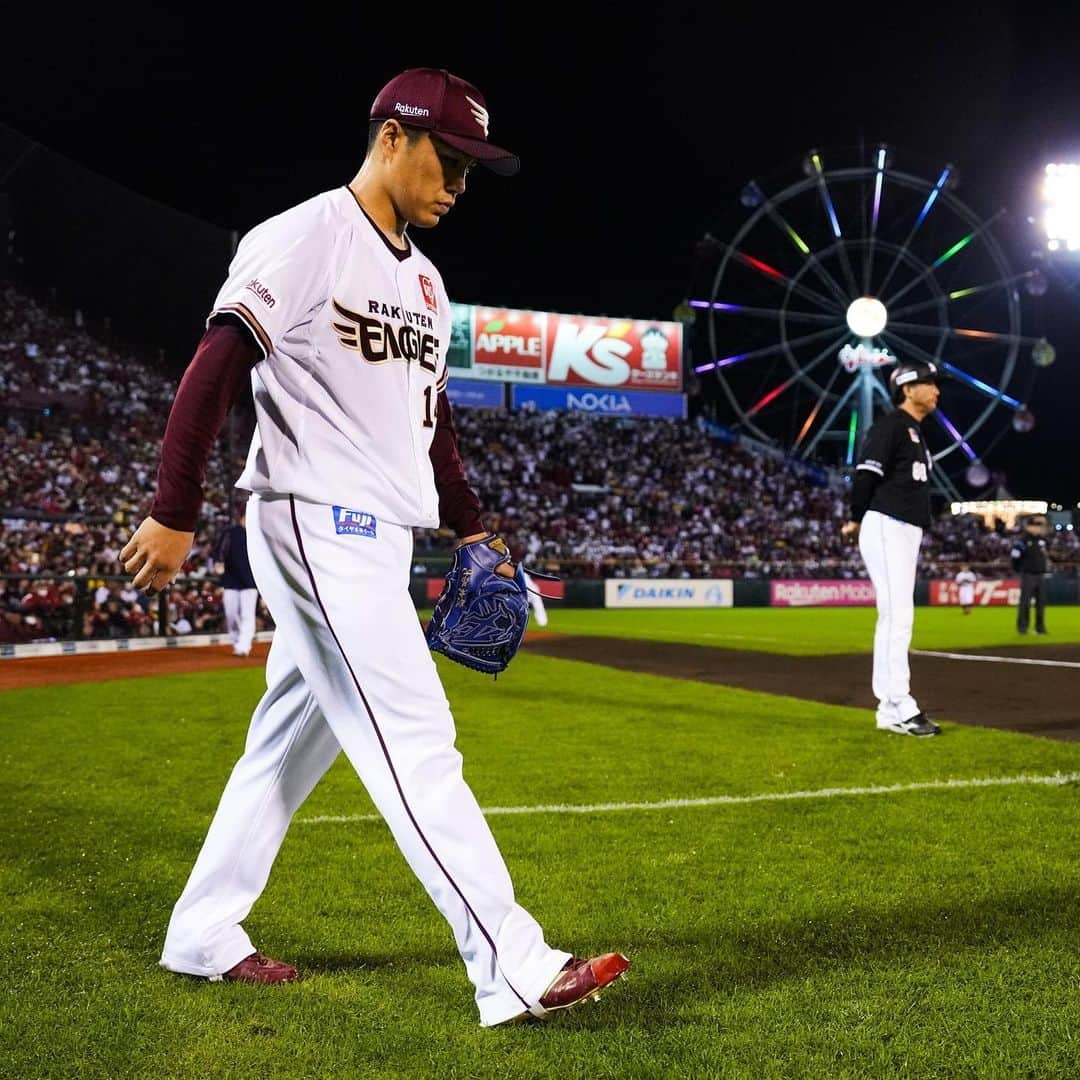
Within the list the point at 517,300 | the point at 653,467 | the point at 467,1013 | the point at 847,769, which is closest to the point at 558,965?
the point at 467,1013

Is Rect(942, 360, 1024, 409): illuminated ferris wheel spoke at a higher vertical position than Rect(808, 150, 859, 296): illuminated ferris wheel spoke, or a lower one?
lower

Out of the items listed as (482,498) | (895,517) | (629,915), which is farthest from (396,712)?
(482,498)

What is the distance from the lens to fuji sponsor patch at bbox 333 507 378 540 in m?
2.44

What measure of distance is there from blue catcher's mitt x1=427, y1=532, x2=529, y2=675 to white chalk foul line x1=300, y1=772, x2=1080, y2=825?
2.00 meters

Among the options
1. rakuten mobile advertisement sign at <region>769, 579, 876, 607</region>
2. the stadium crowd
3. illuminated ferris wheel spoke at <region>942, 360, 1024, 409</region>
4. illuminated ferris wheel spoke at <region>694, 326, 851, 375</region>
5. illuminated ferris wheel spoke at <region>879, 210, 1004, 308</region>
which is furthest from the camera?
illuminated ferris wheel spoke at <region>942, 360, 1024, 409</region>

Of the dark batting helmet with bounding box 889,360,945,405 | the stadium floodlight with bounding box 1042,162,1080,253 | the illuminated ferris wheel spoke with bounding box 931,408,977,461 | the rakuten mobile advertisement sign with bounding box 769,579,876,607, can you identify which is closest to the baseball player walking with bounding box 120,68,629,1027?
the dark batting helmet with bounding box 889,360,945,405

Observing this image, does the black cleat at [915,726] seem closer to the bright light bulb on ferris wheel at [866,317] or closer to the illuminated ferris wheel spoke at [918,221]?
the bright light bulb on ferris wheel at [866,317]

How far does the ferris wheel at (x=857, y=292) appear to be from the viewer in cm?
3888

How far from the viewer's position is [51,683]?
10586mm

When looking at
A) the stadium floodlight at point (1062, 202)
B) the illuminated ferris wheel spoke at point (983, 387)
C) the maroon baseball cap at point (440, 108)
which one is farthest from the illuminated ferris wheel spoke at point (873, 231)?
the maroon baseball cap at point (440, 108)

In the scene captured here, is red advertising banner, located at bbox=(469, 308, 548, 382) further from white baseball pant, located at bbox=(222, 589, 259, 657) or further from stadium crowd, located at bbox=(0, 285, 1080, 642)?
white baseball pant, located at bbox=(222, 589, 259, 657)

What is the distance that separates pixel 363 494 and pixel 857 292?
40.2m

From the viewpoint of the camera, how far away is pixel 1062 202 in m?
32.8

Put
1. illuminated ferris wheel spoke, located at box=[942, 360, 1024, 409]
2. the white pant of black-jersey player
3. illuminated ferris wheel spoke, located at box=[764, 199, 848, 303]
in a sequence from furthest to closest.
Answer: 1. illuminated ferris wheel spoke, located at box=[942, 360, 1024, 409]
2. illuminated ferris wheel spoke, located at box=[764, 199, 848, 303]
3. the white pant of black-jersey player
